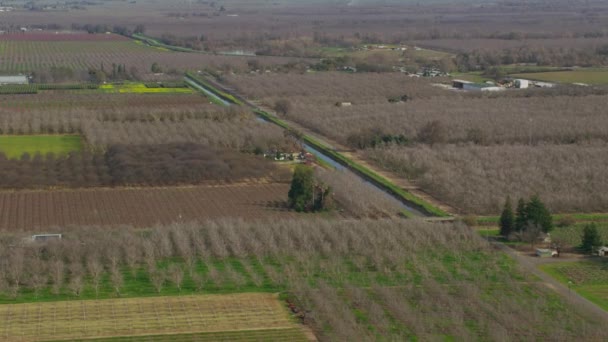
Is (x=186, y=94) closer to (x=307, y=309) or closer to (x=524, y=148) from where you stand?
(x=524, y=148)

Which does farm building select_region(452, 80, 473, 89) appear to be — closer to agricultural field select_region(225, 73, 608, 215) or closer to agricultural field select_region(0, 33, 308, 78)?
agricultural field select_region(225, 73, 608, 215)

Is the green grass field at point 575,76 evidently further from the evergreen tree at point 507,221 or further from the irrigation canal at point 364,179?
the evergreen tree at point 507,221

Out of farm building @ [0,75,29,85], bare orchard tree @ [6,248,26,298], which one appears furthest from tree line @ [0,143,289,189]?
farm building @ [0,75,29,85]

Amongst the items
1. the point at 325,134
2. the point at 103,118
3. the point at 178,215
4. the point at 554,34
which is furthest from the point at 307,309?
the point at 554,34

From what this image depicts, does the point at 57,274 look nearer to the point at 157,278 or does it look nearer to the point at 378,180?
the point at 157,278

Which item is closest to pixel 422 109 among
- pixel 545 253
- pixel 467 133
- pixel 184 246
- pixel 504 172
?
pixel 467 133

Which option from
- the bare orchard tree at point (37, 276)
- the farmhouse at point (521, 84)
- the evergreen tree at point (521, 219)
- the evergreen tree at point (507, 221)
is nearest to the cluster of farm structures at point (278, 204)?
the bare orchard tree at point (37, 276)
